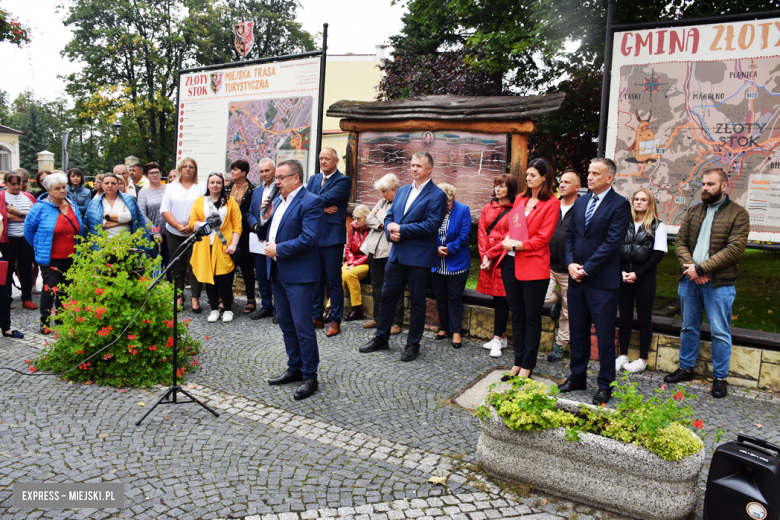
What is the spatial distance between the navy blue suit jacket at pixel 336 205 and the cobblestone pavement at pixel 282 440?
5.10ft

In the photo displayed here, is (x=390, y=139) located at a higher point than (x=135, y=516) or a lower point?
higher

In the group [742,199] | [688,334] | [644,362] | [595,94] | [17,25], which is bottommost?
[644,362]

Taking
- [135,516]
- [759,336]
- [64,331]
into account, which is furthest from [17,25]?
[759,336]

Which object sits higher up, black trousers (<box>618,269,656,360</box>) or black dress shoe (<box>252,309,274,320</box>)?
black trousers (<box>618,269,656,360</box>)

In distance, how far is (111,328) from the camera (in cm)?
489

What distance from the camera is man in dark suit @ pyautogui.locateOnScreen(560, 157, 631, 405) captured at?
4516mm

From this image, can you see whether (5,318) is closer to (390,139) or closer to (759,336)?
(390,139)

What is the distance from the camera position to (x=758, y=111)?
550 centimetres

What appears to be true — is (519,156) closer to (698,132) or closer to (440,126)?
(440,126)

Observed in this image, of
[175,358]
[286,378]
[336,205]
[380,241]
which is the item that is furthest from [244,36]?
[175,358]

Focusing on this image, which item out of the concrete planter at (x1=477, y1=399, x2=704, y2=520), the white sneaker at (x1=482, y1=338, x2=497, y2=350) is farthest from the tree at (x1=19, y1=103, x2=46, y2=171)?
the concrete planter at (x1=477, y1=399, x2=704, y2=520)

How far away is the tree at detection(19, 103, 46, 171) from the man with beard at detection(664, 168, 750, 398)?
214ft

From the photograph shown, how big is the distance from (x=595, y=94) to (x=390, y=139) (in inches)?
298

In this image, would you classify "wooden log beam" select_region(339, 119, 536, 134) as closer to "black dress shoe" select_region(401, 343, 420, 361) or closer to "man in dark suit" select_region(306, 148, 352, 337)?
"man in dark suit" select_region(306, 148, 352, 337)
